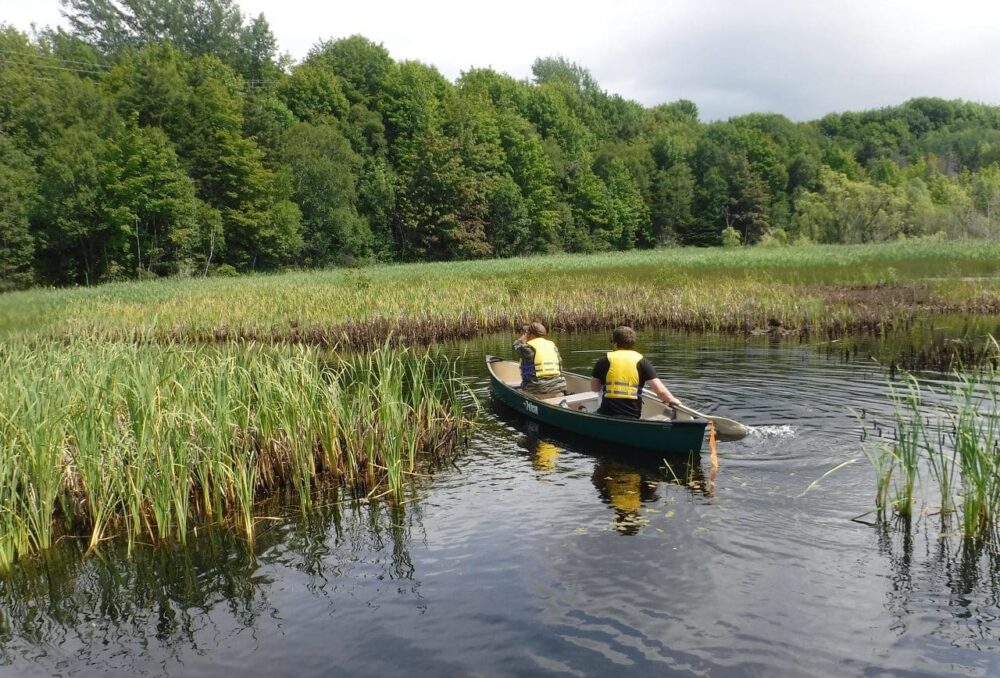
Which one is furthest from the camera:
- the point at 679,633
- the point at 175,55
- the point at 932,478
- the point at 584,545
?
the point at 175,55

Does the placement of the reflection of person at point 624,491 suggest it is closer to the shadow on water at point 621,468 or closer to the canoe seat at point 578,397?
the shadow on water at point 621,468

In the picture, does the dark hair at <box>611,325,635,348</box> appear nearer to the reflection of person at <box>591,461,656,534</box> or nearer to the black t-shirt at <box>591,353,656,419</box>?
the black t-shirt at <box>591,353,656,419</box>

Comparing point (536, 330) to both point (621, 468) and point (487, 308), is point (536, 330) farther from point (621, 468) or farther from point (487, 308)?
point (487, 308)

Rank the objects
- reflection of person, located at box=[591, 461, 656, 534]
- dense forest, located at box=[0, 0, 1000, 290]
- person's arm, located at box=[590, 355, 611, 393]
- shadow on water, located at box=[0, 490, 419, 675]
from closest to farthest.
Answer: shadow on water, located at box=[0, 490, 419, 675]
reflection of person, located at box=[591, 461, 656, 534]
person's arm, located at box=[590, 355, 611, 393]
dense forest, located at box=[0, 0, 1000, 290]

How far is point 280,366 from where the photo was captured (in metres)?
8.14

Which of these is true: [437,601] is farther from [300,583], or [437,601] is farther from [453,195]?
[453,195]

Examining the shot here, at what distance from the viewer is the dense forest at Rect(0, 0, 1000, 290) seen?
45.1 metres

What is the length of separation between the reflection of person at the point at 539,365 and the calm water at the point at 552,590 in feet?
10.2

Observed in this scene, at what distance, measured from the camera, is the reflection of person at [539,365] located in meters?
11.6

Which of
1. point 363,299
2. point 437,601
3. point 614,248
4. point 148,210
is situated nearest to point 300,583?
point 437,601

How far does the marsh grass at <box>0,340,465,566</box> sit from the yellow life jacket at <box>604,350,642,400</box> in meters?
2.56

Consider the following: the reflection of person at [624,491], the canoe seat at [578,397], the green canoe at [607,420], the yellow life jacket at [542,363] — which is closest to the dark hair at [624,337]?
the green canoe at [607,420]

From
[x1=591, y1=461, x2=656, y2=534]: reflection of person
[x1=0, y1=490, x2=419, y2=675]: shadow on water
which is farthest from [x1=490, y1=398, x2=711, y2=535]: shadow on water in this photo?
[x1=0, y1=490, x2=419, y2=675]: shadow on water

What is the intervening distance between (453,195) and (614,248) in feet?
79.6
